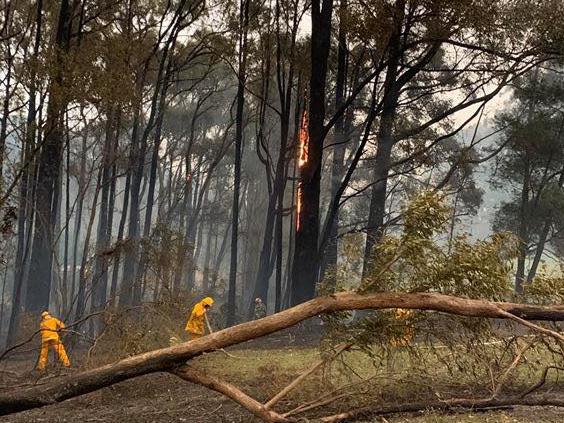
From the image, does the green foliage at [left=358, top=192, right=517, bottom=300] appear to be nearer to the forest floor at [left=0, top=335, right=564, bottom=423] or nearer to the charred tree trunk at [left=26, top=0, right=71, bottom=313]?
the forest floor at [left=0, top=335, right=564, bottom=423]

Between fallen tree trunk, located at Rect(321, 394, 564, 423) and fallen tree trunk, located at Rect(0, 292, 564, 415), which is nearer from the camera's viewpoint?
fallen tree trunk, located at Rect(0, 292, 564, 415)

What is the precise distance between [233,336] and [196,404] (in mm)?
2046

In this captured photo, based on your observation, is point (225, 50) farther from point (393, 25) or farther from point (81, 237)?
point (81, 237)

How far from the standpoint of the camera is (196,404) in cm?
661

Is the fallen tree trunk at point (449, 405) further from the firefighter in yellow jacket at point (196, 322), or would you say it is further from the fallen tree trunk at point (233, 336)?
the firefighter in yellow jacket at point (196, 322)

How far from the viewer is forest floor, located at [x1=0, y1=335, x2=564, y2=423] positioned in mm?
5258

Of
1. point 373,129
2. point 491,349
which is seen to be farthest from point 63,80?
point 373,129

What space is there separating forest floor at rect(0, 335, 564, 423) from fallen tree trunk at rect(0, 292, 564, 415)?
99 cm

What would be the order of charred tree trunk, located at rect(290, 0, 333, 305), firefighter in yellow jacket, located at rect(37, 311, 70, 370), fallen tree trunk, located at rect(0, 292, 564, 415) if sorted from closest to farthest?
fallen tree trunk, located at rect(0, 292, 564, 415) < firefighter in yellow jacket, located at rect(37, 311, 70, 370) < charred tree trunk, located at rect(290, 0, 333, 305)

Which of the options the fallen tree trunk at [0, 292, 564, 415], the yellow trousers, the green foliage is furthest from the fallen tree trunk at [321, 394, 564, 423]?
the yellow trousers

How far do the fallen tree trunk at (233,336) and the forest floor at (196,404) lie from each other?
0.99 m

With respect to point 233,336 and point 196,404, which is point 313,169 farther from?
point 233,336

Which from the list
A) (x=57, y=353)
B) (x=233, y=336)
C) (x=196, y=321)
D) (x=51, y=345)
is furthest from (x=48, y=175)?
(x=233, y=336)

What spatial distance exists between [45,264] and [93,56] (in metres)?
8.93
